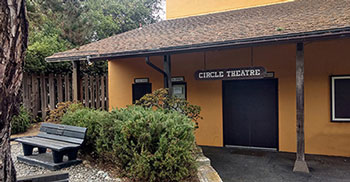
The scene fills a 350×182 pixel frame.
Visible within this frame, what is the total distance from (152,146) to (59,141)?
233cm

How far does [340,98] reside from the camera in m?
6.04

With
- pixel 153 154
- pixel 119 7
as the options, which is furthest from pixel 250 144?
pixel 119 7

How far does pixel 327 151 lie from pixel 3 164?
21.6ft

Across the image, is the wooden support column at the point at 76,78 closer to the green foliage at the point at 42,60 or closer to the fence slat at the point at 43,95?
the fence slat at the point at 43,95

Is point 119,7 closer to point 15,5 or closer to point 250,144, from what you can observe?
point 250,144

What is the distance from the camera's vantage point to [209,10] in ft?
30.6

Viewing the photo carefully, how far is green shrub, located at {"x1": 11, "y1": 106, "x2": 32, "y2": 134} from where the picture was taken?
27.2 ft

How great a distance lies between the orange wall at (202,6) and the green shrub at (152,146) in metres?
5.95

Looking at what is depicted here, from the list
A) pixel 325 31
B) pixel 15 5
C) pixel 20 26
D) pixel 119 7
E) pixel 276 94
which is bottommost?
pixel 276 94

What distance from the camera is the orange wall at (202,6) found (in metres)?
8.82

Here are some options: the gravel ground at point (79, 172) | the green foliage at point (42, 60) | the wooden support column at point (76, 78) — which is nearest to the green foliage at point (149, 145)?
the gravel ground at point (79, 172)

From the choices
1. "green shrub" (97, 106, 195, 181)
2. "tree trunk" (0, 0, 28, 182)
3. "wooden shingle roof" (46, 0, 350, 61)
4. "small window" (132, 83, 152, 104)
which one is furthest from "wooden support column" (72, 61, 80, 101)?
"tree trunk" (0, 0, 28, 182)

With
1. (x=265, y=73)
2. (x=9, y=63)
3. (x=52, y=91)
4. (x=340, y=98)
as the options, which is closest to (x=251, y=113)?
(x=265, y=73)

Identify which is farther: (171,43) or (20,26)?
(171,43)
